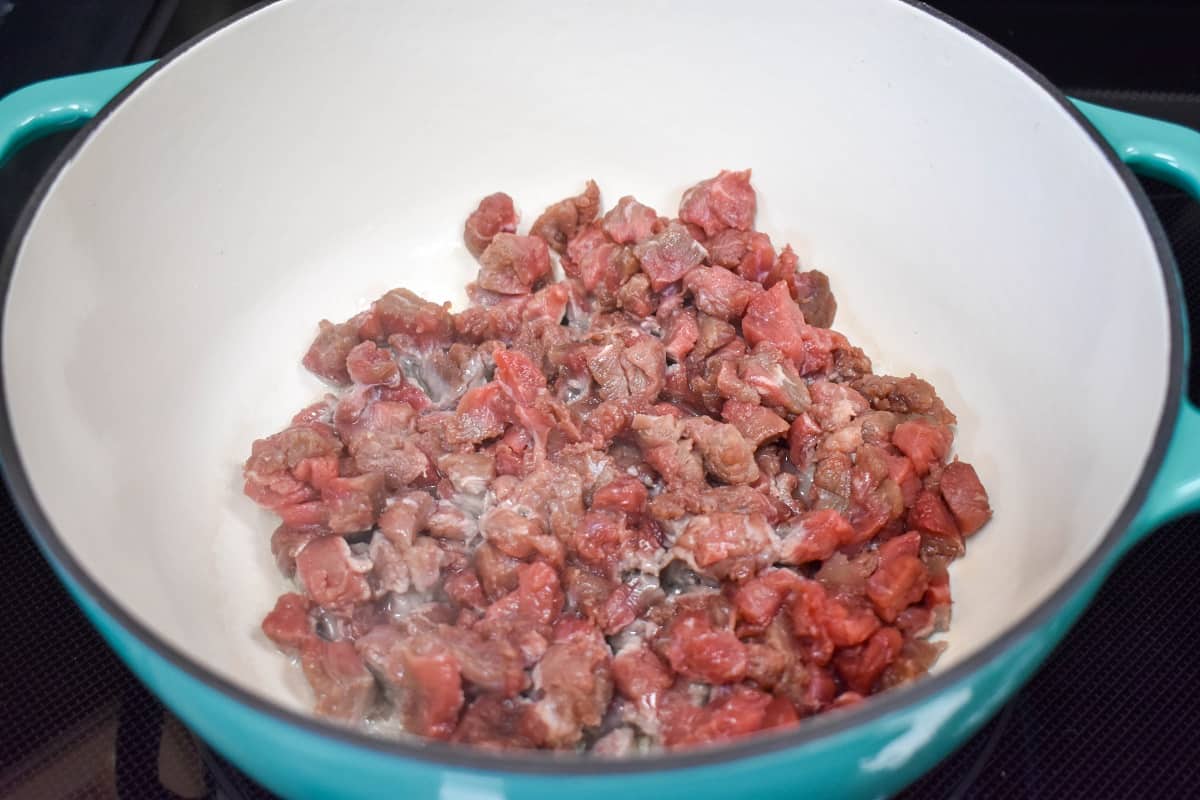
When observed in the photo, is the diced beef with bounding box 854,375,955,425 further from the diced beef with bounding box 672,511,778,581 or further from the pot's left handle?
the pot's left handle

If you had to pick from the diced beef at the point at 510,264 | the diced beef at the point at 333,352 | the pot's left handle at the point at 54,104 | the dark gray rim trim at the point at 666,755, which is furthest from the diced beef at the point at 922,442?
the pot's left handle at the point at 54,104

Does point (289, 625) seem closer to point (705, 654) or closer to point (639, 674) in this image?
point (639, 674)

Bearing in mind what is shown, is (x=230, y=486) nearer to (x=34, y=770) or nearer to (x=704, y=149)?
(x=34, y=770)

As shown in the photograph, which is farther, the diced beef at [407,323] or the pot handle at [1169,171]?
the diced beef at [407,323]

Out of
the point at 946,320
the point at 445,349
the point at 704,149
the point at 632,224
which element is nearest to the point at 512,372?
the point at 445,349

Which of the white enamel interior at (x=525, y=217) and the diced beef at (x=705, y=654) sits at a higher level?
the white enamel interior at (x=525, y=217)

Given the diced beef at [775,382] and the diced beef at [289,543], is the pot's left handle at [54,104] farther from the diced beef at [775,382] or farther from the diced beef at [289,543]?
the diced beef at [775,382]
